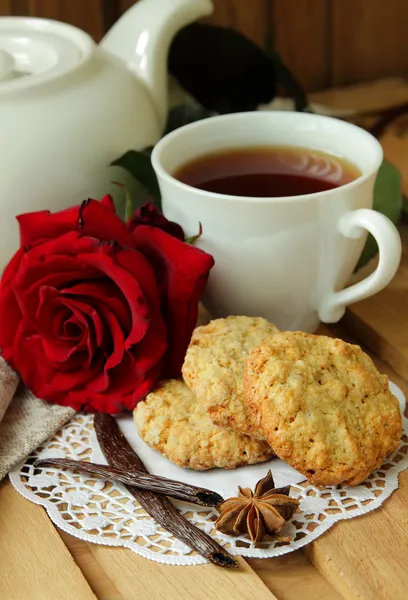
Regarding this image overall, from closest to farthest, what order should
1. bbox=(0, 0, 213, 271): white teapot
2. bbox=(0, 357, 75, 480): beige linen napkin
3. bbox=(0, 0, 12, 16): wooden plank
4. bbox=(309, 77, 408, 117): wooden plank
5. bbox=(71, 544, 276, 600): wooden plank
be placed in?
bbox=(71, 544, 276, 600): wooden plank → bbox=(0, 357, 75, 480): beige linen napkin → bbox=(0, 0, 213, 271): white teapot → bbox=(0, 0, 12, 16): wooden plank → bbox=(309, 77, 408, 117): wooden plank

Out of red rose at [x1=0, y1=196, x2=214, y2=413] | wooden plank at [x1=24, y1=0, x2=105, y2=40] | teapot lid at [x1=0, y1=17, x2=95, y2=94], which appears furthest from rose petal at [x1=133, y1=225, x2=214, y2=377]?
wooden plank at [x1=24, y1=0, x2=105, y2=40]

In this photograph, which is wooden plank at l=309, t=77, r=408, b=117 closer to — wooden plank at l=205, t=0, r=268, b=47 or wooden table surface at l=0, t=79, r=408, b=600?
wooden plank at l=205, t=0, r=268, b=47

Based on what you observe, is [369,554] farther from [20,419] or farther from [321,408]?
[20,419]

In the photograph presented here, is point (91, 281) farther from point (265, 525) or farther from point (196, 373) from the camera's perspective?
point (265, 525)

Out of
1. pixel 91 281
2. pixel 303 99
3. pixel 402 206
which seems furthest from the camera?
pixel 303 99

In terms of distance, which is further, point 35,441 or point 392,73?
point 392,73

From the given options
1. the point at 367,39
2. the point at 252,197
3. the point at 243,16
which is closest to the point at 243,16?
the point at 243,16

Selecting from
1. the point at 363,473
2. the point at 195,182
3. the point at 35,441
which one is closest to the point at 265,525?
the point at 363,473
